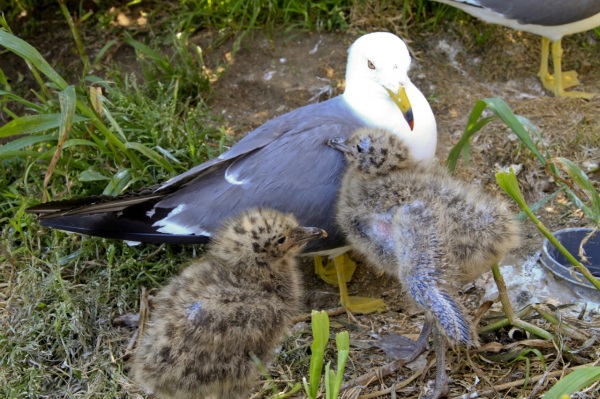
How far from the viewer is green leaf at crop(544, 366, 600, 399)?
85.5 inches

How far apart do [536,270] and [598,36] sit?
8.01ft

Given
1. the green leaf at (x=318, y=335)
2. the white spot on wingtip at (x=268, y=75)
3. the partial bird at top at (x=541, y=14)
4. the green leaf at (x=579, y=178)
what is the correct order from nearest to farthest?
the green leaf at (x=318, y=335) → the green leaf at (x=579, y=178) → the partial bird at top at (x=541, y=14) → the white spot on wingtip at (x=268, y=75)

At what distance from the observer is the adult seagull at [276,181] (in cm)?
331

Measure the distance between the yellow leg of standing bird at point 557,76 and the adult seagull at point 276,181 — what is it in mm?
1662

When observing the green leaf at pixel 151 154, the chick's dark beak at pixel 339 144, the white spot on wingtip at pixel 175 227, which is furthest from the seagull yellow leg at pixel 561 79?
the white spot on wingtip at pixel 175 227

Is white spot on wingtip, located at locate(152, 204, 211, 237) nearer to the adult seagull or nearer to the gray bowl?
the adult seagull

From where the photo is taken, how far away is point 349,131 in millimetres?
3479

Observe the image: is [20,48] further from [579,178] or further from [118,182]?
[579,178]

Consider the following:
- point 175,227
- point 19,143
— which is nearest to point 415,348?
point 175,227

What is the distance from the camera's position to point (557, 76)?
16.3ft

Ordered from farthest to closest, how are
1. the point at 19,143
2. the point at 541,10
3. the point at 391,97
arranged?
the point at 541,10
the point at 19,143
the point at 391,97

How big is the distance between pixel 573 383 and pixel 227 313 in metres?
1.10

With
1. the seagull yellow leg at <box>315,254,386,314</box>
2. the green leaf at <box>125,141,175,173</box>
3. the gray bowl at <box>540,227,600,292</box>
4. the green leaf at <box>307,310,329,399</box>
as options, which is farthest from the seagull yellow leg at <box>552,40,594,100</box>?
the green leaf at <box>307,310,329,399</box>

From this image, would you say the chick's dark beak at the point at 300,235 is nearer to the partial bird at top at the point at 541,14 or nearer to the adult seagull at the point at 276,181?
the adult seagull at the point at 276,181
